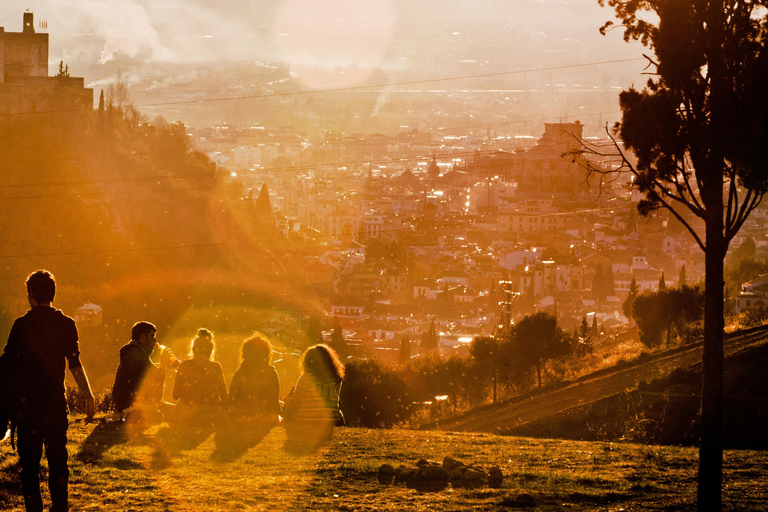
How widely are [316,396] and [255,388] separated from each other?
529mm

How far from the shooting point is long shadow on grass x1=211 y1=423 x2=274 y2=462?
268 inches

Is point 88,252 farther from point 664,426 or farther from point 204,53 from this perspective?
point 204,53

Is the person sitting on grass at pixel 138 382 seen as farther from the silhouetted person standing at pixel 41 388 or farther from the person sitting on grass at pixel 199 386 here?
the silhouetted person standing at pixel 41 388

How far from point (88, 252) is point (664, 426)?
2972 cm

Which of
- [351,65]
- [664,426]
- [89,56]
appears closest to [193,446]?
[664,426]

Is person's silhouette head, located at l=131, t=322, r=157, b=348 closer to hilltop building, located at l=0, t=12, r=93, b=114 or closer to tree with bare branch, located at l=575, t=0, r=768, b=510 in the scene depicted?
tree with bare branch, located at l=575, t=0, r=768, b=510

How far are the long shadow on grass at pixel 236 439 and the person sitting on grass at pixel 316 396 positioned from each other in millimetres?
246

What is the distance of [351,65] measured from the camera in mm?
150875

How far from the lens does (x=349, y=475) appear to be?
21.0ft

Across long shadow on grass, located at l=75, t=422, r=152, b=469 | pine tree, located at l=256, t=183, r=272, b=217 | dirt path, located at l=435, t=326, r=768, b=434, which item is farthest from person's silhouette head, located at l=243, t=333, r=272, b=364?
pine tree, located at l=256, t=183, r=272, b=217

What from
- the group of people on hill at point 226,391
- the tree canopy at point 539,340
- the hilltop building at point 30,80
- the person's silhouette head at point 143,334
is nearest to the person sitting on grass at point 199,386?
the group of people on hill at point 226,391

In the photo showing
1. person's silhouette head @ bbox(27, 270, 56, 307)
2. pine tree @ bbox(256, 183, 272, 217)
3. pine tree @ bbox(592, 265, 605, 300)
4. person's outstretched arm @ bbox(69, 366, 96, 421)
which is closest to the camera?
person's silhouette head @ bbox(27, 270, 56, 307)

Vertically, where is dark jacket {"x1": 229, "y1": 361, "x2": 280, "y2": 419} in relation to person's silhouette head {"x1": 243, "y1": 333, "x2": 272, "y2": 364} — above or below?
below

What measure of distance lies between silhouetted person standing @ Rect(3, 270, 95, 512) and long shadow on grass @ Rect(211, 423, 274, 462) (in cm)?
182
